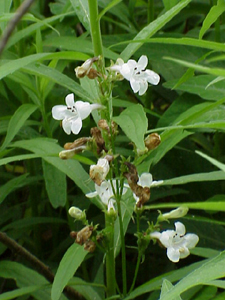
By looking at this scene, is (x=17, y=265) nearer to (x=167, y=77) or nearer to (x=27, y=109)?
(x=27, y=109)

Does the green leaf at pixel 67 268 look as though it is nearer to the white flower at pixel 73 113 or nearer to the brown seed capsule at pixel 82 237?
the brown seed capsule at pixel 82 237

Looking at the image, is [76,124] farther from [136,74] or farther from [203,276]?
[203,276]

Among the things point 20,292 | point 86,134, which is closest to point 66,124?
point 20,292

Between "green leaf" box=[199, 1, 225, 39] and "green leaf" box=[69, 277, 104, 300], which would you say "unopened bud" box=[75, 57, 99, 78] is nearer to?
"green leaf" box=[199, 1, 225, 39]

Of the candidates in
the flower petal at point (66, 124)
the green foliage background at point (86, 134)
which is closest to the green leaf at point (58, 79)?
the green foliage background at point (86, 134)

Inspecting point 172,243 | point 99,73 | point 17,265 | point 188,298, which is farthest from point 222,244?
point 99,73

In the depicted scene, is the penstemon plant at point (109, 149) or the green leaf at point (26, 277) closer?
the penstemon plant at point (109, 149)

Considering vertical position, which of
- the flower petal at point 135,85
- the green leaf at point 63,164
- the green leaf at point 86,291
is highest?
the flower petal at point 135,85
